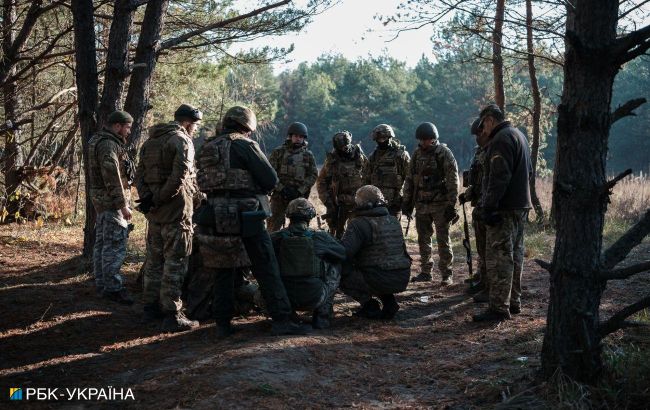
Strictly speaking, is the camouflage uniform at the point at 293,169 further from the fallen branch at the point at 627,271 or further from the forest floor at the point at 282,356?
the fallen branch at the point at 627,271

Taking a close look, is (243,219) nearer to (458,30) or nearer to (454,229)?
(458,30)

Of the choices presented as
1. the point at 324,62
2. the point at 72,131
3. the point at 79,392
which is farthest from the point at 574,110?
the point at 324,62

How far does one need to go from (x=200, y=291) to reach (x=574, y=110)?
4.40 metres

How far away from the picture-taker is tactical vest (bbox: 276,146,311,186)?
9.02m

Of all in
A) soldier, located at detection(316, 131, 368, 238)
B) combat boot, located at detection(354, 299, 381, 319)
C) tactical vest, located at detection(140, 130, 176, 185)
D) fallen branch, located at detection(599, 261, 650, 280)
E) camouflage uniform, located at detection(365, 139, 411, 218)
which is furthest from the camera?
soldier, located at detection(316, 131, 368, 238)

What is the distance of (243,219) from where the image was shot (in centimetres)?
552

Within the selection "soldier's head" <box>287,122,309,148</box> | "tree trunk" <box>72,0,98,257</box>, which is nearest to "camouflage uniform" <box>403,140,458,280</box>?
"soldier's head" <box>287,122,309,148</box>

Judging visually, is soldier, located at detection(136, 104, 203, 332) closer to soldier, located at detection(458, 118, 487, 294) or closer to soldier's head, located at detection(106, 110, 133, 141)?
soldier's head, located at detection(106, 110, 133, 141)

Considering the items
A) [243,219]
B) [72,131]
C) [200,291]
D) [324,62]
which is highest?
[324,62]

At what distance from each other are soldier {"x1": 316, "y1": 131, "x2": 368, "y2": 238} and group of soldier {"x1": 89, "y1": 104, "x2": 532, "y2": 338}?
2162mm

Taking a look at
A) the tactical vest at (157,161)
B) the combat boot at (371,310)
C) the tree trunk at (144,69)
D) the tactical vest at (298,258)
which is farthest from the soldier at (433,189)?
the tree trunk at (144,69)

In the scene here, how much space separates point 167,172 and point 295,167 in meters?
2.97

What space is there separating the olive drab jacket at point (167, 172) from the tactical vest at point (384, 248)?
6.22 feet

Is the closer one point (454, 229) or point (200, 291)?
point (200, 291)
